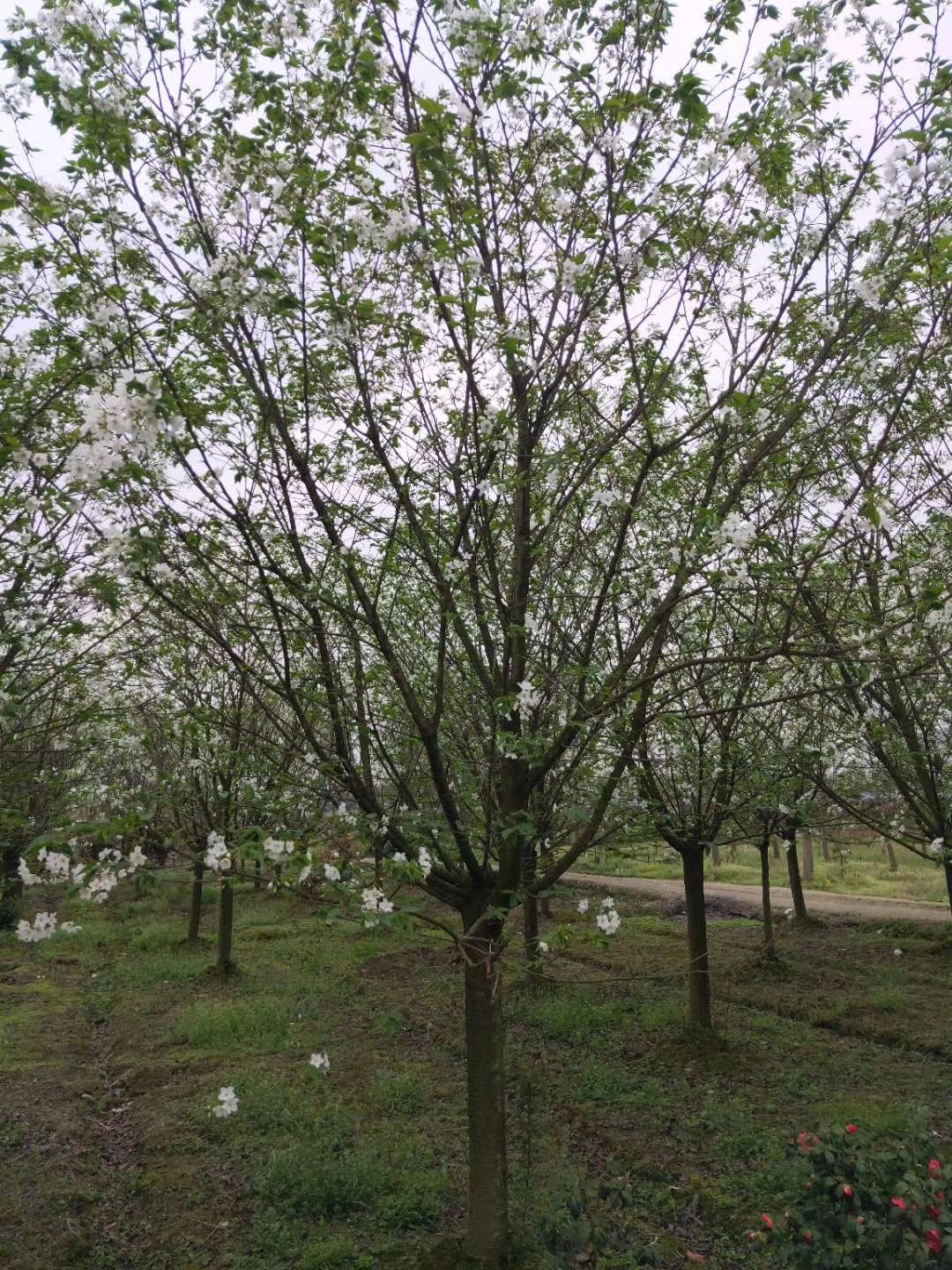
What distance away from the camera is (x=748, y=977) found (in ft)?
42.8

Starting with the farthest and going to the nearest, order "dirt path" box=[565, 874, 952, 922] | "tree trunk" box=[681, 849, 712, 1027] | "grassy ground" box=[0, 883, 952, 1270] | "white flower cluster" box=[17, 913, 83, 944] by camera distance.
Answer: "dirt path" box=[565, 874, 952, 922] → "tree trunk" box=[681, 849, 712, 1027] → "grassy ground" box=[0, 883, 952, 1270] → "white flower cluster" box=[17, 913, 83, 944]

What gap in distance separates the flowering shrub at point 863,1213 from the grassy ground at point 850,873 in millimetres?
16815

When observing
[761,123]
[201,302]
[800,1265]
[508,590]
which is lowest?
[800,1265]

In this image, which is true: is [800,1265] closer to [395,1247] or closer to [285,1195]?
[395,1247]

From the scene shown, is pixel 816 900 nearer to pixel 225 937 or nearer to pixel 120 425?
pixel 225 937

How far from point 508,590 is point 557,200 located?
249 centimetres

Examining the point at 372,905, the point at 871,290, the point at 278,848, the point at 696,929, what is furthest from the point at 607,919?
the point at 696,929

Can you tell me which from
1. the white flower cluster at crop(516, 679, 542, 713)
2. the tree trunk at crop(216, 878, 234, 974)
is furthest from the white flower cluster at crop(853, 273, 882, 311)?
the tree trunk at crop(216, 878, 234, 974)

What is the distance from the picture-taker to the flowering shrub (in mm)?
4348

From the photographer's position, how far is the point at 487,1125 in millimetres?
5434

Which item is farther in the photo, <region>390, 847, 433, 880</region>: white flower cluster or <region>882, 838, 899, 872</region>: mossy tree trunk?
<region>882, 838, 899, 872</region>: mossy tree trunk

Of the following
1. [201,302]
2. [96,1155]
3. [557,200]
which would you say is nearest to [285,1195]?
[96,1155]

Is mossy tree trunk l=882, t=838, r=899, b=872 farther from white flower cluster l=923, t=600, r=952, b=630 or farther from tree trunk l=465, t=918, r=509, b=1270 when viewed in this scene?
white flower cluster l=923, t=600, r=952, b=630

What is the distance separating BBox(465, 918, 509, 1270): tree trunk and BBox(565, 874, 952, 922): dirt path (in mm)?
15198
